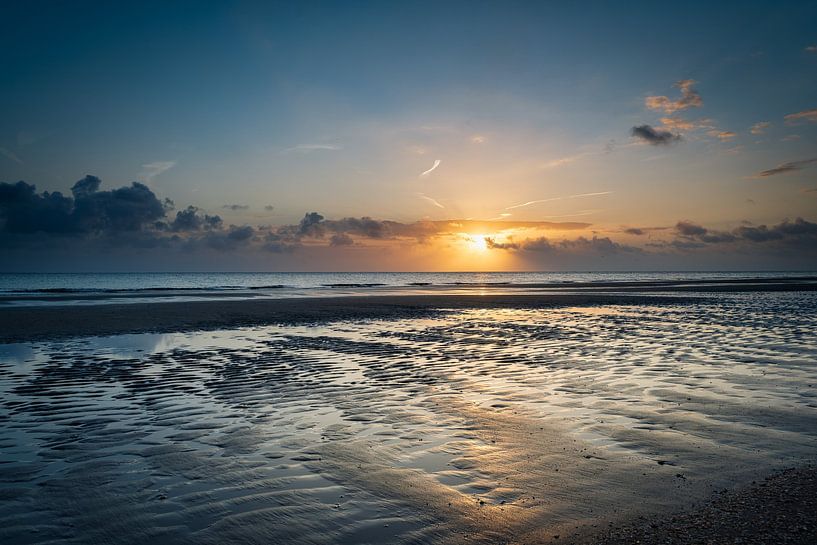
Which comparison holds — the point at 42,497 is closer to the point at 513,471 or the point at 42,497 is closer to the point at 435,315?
the point at 513,471

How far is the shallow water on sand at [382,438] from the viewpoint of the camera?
5.22 m

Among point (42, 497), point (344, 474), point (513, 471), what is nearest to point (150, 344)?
point (42, 497)

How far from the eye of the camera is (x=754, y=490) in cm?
563

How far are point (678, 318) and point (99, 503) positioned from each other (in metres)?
27.9

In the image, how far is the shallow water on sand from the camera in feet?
17.1

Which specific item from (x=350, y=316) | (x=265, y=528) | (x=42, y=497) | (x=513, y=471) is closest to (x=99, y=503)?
(x=42, y=497)

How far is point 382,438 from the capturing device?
785 centimetres

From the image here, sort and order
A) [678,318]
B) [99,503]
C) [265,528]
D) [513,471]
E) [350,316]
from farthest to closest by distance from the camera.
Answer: [350,316]
[678,318]
[513,471]
[99,503]
[265,528]

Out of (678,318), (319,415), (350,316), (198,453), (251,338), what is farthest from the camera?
(350,316)

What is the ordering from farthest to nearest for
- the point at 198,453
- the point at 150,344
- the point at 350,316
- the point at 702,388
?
the point at 350,316
the point at 150,344
the point at 702,388
the point at 198,453

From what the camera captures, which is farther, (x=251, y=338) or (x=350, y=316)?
(x=350, y=316)

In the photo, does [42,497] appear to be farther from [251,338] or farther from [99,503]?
[251,338]

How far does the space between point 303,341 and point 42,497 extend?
44.3ft

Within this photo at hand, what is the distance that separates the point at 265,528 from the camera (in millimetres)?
5020
